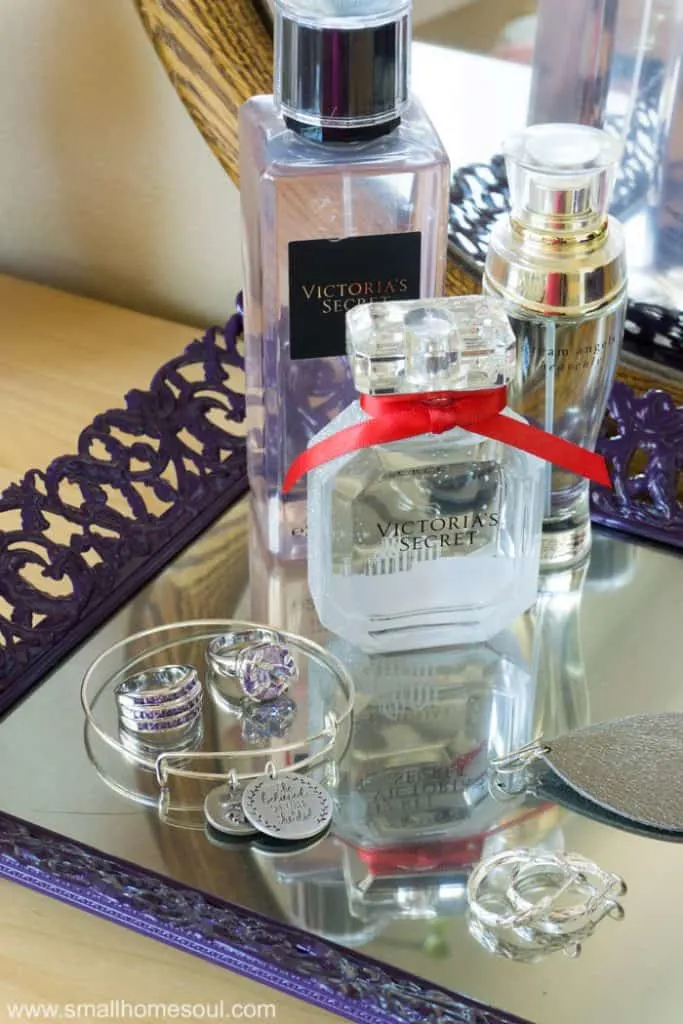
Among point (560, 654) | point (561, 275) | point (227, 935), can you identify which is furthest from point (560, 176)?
point (227, 935)

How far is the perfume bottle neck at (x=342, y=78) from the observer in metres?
0.53

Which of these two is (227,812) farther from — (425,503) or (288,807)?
(425,503)

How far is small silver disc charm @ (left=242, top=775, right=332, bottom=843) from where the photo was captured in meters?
0.50

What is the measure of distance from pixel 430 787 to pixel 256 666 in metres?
0.08

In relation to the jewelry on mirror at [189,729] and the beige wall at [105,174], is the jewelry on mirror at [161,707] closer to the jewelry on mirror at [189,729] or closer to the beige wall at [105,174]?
the jewelry on mirror at [189,729]

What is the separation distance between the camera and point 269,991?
48 cm

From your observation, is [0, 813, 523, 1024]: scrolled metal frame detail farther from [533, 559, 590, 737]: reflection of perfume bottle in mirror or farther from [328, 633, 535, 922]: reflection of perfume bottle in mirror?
[533, 559, 590, 737]: reflection of perfume bottle in mirror

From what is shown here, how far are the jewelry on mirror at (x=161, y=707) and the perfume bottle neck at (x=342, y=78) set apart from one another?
0.69ft

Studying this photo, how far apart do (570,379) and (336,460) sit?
4.6 inches

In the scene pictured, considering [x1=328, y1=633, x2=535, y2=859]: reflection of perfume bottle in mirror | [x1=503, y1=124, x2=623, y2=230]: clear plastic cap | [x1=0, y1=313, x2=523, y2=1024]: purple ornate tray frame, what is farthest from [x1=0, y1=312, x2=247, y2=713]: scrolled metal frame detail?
[x1=503, y1=124, x2=623, y2=230]: clear plastic cap

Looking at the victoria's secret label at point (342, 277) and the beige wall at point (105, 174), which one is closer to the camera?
the victoria's secret label at point (342, 277)

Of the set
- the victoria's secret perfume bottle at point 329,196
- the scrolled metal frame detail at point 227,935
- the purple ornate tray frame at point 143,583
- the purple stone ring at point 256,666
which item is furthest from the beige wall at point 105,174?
the scrolled metal frame detail at point 227,935

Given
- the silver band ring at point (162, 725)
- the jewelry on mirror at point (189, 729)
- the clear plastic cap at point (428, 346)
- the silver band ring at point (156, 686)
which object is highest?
the clear plastic cap at point (428, 346)

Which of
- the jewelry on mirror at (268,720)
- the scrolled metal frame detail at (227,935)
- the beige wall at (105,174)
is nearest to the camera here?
the scrolled metal frame detail at (227,935)
